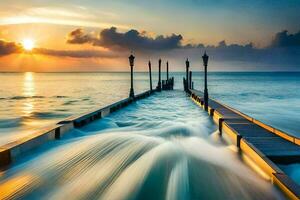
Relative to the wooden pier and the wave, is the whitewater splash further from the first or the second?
the wooden pier

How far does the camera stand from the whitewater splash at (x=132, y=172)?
569 cm

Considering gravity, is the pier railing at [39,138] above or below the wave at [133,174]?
above

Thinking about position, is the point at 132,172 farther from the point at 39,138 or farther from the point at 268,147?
the point at 268,147

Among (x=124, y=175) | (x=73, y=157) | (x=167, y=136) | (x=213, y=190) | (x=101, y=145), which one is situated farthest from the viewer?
(x=167, y=136)

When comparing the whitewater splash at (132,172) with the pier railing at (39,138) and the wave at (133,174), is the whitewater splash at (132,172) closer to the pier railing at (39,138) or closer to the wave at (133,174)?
the wave at (133,174)

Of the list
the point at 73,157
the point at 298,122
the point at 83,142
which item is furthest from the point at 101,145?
the point at 298,122

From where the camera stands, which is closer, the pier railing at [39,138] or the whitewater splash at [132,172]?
the whitewater splash at [132,172]

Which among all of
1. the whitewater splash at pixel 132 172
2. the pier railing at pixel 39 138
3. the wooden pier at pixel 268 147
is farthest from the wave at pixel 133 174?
the pier railing at pixel 39 138

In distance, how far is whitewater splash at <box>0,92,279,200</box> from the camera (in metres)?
5.69

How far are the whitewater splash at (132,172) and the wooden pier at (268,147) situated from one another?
0.30 meters

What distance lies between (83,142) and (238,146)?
183 inches

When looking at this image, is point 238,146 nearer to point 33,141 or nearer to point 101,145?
point 101,145

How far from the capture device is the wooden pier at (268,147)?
575cm

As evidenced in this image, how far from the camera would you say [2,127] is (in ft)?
58.3
